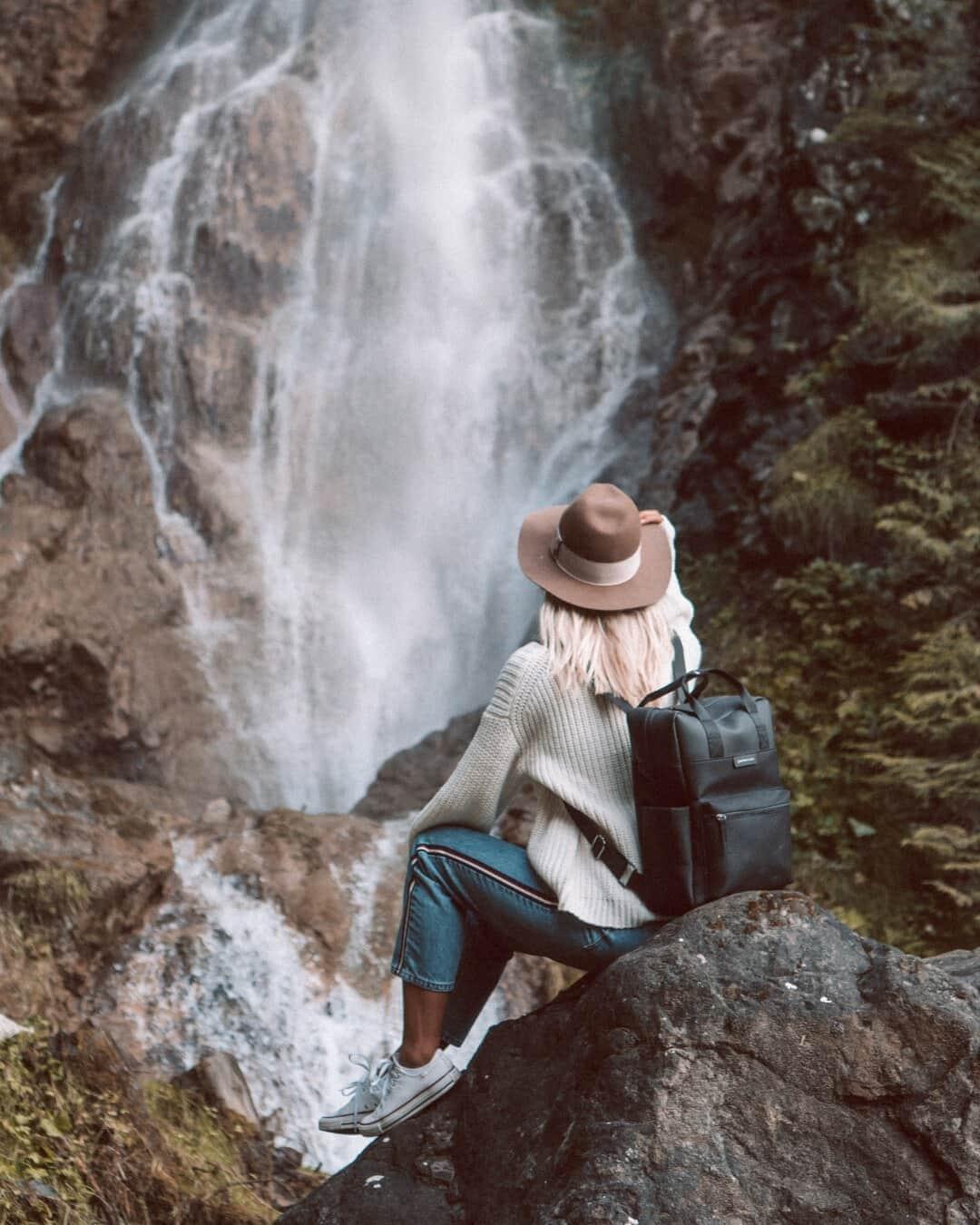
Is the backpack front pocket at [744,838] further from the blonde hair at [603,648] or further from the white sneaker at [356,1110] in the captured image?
the white sneaker at [356,1110]

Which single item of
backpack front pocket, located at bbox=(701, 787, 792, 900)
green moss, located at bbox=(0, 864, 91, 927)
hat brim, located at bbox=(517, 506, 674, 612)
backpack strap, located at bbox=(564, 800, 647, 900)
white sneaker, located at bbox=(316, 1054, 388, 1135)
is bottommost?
green moss, located at bbox=(0, 864, 91, 927)

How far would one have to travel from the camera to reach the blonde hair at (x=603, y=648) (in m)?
2.79

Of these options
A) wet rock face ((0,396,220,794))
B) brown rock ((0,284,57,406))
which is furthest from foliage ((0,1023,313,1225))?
brown rock ((0,284,57,406))

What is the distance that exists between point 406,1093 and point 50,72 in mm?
14907

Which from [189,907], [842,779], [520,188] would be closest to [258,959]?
[189,907]

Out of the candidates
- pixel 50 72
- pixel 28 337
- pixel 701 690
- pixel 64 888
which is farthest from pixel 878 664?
pixel 50 72

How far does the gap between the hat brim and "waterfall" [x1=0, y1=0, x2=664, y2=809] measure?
709cm

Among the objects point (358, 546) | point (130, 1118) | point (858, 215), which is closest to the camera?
point (130, 1118)

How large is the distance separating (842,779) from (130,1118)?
4145 mm

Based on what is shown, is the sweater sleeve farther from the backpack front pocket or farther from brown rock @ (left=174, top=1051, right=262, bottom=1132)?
brown rock @ (left=174, top=1051, right=262, bottom=1132)

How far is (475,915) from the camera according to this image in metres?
2.97

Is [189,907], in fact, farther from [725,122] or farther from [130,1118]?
[725,122]

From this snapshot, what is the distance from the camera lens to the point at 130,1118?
3.75 metres

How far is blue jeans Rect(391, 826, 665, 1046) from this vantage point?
2.83 m
